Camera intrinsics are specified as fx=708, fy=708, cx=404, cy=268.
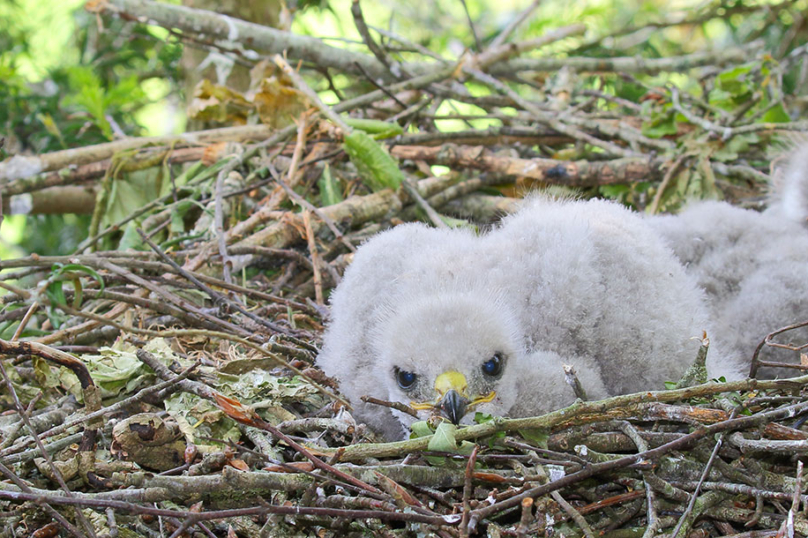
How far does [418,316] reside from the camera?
236cm

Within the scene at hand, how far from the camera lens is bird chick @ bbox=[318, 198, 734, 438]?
7.58 feet

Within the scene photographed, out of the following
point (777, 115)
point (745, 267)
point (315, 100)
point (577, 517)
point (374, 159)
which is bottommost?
point (577, 517)

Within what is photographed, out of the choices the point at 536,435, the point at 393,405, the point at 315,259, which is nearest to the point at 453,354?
the point at 393,405

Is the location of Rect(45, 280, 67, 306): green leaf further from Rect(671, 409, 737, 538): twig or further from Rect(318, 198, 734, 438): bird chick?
Rect(671, 409, 737, 538): twig

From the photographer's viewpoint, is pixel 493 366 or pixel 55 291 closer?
pixel 55 291

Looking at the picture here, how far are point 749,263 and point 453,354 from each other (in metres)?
1.62

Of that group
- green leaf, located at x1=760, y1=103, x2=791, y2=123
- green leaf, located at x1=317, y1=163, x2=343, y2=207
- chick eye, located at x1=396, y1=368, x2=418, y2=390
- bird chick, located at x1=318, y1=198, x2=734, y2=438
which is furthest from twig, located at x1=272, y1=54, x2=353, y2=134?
green leaf, located at x1=760, y1=103, x2=791, y2=123

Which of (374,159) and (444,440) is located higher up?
(374,159)

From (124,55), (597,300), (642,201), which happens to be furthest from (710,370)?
(124,55)

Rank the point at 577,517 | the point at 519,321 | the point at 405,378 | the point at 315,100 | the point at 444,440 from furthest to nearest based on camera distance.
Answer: the point at 315,100 → the point at 519,321 → the point at 405,378 → the point at 444,440 → the point at 577,517

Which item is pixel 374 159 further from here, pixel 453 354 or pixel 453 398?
pixel 453 398

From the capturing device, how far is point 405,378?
238 centimetres

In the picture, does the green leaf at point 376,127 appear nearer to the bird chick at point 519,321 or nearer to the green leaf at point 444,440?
the bird chick at point 519,321

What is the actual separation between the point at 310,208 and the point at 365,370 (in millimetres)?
1172
